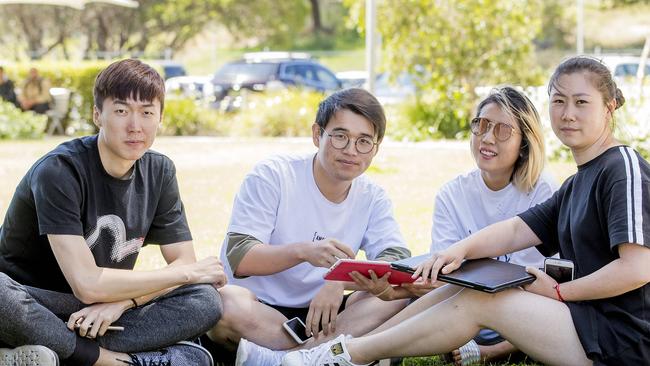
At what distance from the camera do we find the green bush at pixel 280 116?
1686 centimetres

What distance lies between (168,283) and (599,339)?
1.68 metres

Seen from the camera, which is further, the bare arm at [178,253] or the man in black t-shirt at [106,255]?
the bare arm at [178,253]

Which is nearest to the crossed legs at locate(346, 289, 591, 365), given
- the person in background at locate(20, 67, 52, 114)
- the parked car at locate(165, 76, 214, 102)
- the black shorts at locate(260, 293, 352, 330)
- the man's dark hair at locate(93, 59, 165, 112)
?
the black shorts at locate(260, 293, 352, 330)

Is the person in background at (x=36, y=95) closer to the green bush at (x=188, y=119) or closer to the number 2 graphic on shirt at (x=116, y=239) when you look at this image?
the green bush at (x=188, y=119)

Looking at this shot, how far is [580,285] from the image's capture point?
3492 mm

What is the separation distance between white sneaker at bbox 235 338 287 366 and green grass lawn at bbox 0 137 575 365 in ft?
2.19

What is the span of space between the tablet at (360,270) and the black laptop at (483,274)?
5 centimetres

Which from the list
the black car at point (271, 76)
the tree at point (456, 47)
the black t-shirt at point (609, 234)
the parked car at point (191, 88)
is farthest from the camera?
the black car at point (271, 76)

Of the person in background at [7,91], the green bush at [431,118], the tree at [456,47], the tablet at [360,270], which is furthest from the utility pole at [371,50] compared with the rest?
the person in background at [7,91]

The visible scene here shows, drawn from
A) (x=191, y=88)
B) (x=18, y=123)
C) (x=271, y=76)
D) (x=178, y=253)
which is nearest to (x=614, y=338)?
(x=178, y=253)

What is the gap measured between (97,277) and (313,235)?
104cm

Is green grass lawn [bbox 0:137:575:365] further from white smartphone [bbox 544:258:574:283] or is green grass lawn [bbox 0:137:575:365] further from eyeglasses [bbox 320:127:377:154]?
eyeglasses [bbox 320:127:377:154]

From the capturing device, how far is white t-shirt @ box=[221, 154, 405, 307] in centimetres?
424

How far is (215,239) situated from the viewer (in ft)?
24.2
